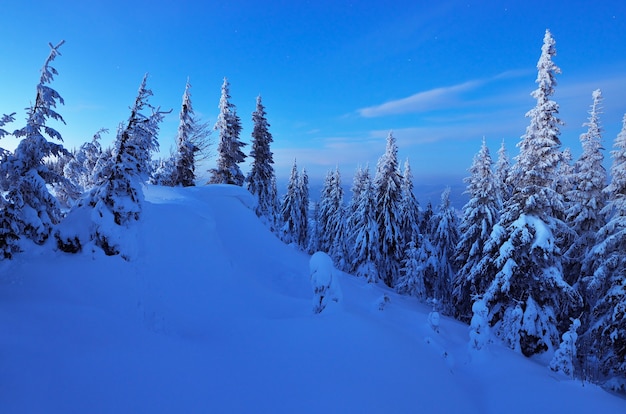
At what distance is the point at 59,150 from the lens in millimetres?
9312

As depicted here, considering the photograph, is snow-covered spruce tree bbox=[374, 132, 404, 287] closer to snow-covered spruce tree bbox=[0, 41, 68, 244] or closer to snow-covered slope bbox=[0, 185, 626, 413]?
snow-covered slope bbox=[0, 185, 626, 413]

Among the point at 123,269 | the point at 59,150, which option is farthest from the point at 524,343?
the point at 59,150

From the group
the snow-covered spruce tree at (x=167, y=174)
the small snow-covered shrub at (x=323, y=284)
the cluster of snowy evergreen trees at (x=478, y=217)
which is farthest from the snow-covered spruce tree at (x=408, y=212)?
the small snow-covered shrub at (x=323, y=284)

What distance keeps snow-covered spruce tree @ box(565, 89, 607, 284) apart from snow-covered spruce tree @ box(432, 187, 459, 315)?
30.9 feet

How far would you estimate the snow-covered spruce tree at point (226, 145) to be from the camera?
88.6ft

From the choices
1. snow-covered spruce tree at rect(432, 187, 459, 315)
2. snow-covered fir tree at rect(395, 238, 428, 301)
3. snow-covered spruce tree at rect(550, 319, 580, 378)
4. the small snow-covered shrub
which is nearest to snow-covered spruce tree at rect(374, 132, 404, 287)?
snow-covered fir tree at rect(395, 238, 428, 301)

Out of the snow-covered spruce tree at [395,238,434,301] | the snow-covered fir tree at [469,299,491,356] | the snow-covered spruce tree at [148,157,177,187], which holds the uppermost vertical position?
the snow-covered spruce tree at [148,157,177,187]

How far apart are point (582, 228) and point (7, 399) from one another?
25.2 metres

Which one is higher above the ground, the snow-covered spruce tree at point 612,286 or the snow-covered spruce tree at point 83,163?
the snow-covered spruce tree at point 83,163

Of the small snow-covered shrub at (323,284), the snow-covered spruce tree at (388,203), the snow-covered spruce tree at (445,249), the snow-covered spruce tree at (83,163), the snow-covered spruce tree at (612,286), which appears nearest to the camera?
the small snow-covered shrub at (323,284)

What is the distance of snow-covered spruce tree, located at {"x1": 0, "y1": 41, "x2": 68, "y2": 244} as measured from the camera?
866 cm

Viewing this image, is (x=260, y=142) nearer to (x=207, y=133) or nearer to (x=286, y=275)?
(x=207, y=133)

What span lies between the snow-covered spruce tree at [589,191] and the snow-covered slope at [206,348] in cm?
1176

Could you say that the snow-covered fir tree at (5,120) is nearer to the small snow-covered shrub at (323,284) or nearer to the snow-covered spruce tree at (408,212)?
the small snow-covered shrub at (323,284)
